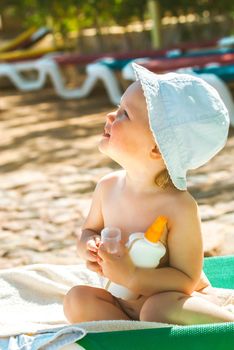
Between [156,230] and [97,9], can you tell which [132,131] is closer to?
[156,230]

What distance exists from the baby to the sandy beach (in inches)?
51.8

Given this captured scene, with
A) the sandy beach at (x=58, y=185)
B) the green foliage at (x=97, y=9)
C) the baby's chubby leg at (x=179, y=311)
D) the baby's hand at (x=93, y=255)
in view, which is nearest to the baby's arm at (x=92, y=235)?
the baby's hand at (x=93, y=255)

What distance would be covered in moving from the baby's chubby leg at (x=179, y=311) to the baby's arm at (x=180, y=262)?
36 mm

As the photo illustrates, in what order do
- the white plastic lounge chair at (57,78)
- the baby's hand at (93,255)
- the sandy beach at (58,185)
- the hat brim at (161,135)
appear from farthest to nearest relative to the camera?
the white plastic lounge chair at (57,78)
the sandy beach at (58,185)
the baby's hand at (93,255)
the hat brim at (161,135)

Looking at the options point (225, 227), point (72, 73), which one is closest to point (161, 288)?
point (225, 227)

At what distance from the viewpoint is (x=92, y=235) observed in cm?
254

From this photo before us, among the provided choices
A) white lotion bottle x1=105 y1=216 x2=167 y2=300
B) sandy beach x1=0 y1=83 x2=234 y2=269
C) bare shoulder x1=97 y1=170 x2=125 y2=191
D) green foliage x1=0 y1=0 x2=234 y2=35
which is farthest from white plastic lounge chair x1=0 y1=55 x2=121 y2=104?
white lotion bottle x1=105 y1=216 x2=167 y2=300

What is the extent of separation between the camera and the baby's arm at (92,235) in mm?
2369

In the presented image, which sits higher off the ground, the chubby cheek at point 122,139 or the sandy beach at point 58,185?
the chubby cheek at point 122,139

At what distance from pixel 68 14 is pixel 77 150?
23.7 ft

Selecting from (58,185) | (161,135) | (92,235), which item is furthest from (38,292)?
(58,185)

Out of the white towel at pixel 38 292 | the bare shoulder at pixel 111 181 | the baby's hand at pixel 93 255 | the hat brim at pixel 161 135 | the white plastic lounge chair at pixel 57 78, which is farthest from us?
the white plastic lounge chair at pixel 57 78

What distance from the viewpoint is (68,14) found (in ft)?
43.7

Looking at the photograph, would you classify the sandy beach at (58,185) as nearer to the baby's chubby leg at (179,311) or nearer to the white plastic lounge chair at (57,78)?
the white plastic lounge chair at (57,78)
